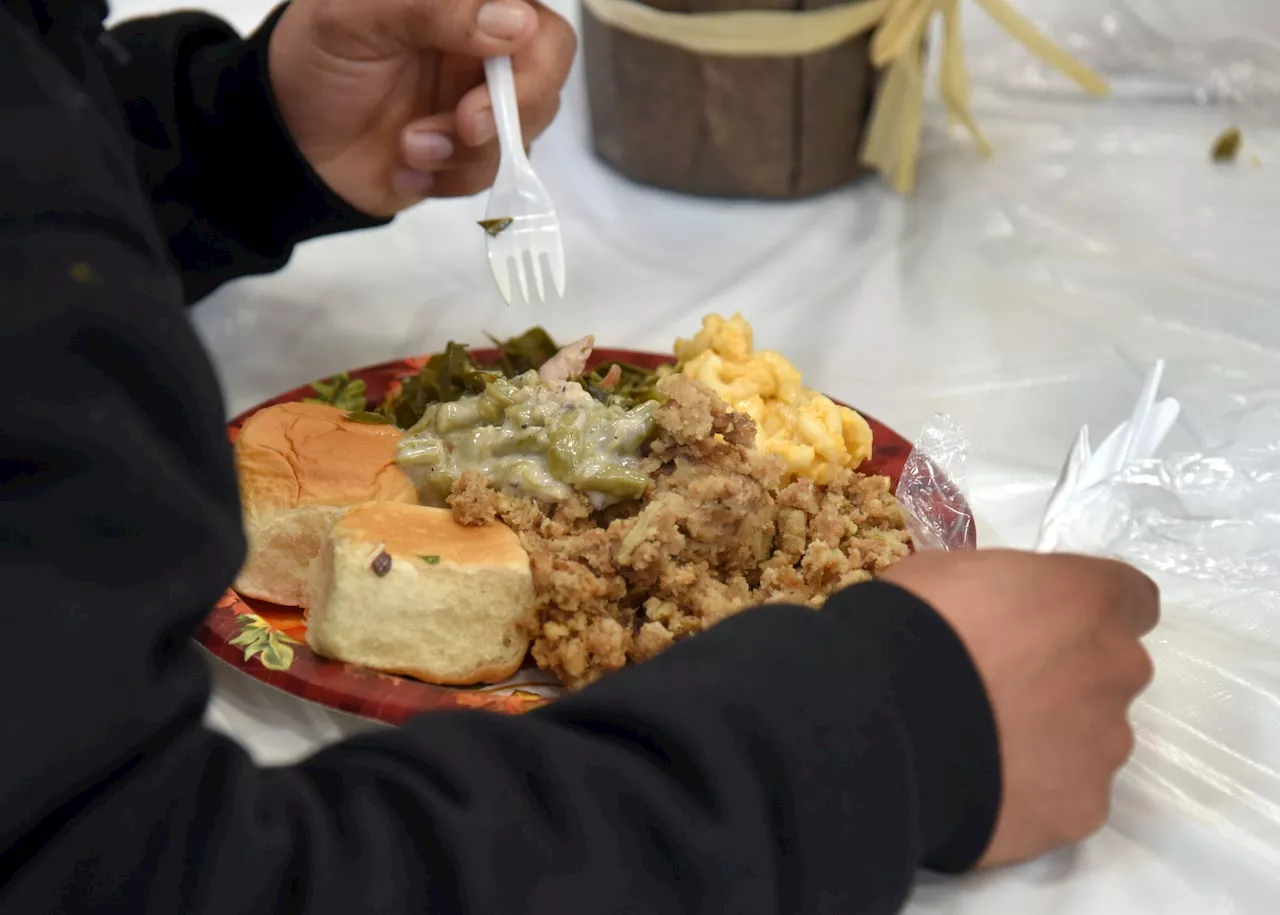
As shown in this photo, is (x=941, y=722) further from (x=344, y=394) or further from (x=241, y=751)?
(x=344, y=394)

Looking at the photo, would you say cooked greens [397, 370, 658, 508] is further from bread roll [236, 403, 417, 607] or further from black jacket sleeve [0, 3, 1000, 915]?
black jacket sleeve [0, 3, 1000, 915]

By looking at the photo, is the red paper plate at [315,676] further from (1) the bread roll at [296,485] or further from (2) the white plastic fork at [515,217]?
(2) the white plastic fork at [515,217]

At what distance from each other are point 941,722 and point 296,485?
1.27ft

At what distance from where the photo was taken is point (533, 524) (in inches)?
26.1

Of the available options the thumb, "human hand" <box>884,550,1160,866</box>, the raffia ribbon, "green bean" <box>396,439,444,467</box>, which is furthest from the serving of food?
the raffia ribbon

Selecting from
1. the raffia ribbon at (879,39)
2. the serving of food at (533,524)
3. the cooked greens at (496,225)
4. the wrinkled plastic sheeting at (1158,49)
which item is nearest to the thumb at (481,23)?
the cooked greens at (496,225)

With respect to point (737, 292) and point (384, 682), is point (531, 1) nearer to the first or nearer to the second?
point (737, 292)

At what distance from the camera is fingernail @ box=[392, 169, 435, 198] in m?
0.95

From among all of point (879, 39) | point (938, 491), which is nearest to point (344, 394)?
point (938, 491)

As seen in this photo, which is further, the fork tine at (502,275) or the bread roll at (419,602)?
the fork tine at (502,275)

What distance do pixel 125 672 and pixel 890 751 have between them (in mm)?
277

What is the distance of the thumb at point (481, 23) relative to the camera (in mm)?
784

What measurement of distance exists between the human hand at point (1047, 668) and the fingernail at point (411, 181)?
578mm

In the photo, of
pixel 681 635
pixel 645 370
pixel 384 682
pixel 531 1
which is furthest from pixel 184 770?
pixel 531 1
